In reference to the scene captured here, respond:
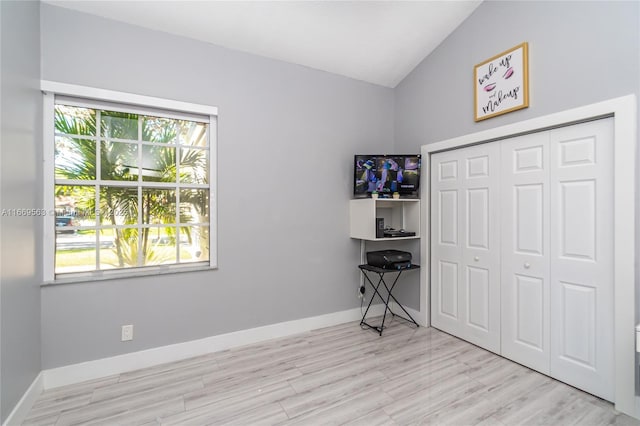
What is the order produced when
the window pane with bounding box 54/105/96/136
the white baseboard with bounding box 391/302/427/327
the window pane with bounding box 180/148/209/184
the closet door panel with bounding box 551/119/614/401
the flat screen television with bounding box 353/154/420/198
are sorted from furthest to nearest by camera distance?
1. the white baseboard with bounding box 391/302/427/327
2. the flat screen television with bounding box 353/154/420/198
3. the window pane with bounding box 180/148/209/184
4. the window pane with bounding box 54/105/96/136
5. the closet door panel with bounding box 551/119/614/401

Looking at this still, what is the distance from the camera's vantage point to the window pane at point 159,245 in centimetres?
271

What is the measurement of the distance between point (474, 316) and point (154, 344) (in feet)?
9.82

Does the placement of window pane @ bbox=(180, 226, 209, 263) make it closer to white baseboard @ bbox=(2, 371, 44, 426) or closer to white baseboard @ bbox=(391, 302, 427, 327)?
white baseboard @ bbox=(2, 371, 44, 426)

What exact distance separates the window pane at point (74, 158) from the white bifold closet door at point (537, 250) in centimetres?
331

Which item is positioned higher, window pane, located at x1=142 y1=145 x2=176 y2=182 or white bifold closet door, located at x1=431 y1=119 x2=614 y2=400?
window pane, located at x1=142 y1=145 x2=176 y2=182

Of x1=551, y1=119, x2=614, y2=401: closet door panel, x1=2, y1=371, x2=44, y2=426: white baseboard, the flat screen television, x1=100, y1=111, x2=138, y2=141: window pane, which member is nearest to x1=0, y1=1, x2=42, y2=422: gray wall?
x1=2, y1=371, x2=44, y2=426: white baseboard

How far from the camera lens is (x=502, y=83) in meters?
2.73

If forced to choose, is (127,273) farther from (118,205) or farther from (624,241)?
(624,241)

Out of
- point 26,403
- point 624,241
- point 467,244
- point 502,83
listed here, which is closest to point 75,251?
point 26,403

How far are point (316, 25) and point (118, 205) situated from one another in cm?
239

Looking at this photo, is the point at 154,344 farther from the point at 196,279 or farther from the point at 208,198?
the point at 208,198

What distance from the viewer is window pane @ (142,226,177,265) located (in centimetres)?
271

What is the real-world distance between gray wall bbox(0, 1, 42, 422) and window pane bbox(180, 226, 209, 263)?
1.00m

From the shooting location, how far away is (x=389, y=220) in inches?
154
